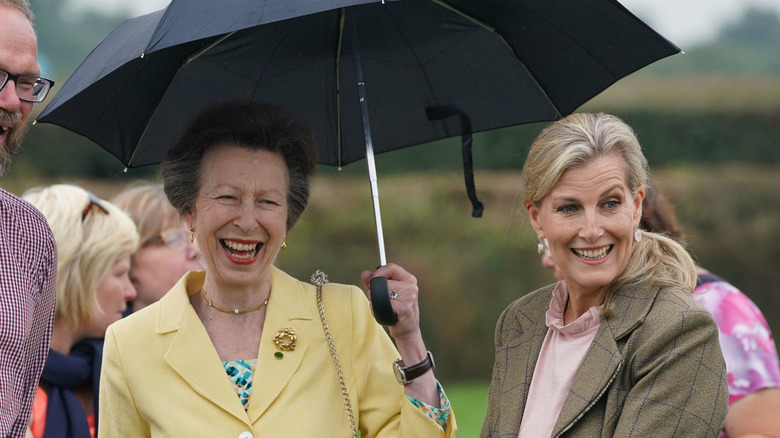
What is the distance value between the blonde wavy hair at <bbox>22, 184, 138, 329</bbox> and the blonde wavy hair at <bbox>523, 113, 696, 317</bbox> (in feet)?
7.10

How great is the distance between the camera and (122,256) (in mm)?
4535

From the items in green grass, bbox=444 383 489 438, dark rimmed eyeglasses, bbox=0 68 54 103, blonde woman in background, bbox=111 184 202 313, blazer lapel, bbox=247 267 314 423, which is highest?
dark rimmed eyeglasses, bbox=0 68 54 103

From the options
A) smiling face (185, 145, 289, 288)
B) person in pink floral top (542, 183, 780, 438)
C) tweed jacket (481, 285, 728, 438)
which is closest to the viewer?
tweed jacket (481, 285, 728, 438)

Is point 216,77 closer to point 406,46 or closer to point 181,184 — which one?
point 181,184

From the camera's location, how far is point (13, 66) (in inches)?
119

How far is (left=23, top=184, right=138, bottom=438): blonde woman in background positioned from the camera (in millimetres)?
4164

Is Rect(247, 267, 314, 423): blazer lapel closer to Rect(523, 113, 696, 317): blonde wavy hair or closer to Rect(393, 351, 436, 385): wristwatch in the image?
Rect(393, 351, 436, 385): wristwatch

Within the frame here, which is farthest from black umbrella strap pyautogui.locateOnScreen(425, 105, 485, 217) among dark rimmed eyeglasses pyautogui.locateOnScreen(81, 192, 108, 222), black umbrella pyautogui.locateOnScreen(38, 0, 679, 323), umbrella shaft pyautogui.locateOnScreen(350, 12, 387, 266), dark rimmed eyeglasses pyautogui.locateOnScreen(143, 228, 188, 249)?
dark rimmed eyeglasses pyautogui.locateOnScreen(143, 228, 188, 249)

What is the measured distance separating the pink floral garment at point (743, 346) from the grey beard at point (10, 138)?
2481mm

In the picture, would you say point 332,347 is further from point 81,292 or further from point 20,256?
point 81,292

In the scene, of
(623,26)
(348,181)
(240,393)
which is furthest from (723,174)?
(240,393)

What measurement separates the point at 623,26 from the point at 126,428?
2.13 meters

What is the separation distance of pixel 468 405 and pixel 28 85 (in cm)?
847

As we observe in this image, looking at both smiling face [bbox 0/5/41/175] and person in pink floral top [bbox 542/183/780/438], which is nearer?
smiling face [bbox 0/5/41/175]
